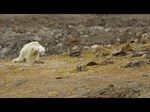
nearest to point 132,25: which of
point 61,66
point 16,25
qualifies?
point 16,25

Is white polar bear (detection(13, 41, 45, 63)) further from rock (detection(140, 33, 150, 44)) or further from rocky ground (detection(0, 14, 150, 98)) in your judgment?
rock (detection(140, 33, 150, 44))

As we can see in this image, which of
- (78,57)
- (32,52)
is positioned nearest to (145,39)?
(78,57)

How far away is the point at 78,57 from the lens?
42781 millimetres

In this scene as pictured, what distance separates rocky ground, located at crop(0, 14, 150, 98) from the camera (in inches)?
1037

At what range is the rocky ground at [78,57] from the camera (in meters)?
26.3

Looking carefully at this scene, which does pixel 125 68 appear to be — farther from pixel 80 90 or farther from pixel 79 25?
pixel 79 25

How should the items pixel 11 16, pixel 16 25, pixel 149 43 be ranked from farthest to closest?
pixel 11 16 → pixel 16 25 → pixel 149 43

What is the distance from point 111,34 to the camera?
55.6 metres

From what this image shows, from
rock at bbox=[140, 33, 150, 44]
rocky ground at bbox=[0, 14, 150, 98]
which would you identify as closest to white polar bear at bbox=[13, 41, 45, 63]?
rocky ground at bbox=[0, 14, 150, 98]

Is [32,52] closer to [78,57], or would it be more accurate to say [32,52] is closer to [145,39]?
[78,57]

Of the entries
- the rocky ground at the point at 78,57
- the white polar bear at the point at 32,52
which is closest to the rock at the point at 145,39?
the rocky ground at the point at 78,57

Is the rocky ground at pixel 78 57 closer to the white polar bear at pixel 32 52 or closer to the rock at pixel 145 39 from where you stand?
the rock at pixel 145 39

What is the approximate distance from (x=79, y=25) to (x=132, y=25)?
6.26 m

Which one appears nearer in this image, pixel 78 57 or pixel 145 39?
pixel 78 57
